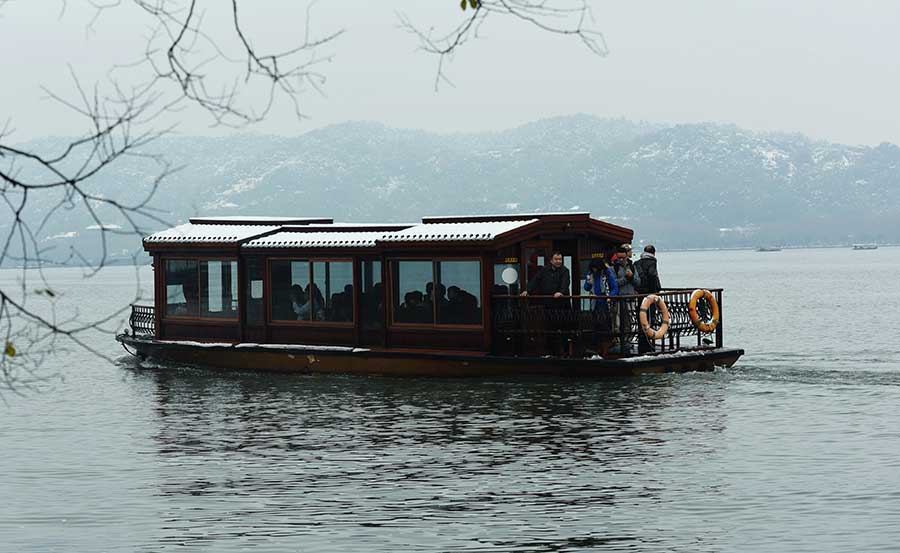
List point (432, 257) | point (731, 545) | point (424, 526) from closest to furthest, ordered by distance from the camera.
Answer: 1. point (731, 545)
2. point (424, 526)
3. point (432, 257)

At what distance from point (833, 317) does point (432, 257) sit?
44222 mm

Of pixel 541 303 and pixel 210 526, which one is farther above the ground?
pixel 541 303

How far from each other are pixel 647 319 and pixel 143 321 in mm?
13420

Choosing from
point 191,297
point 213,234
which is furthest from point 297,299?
point 191,297

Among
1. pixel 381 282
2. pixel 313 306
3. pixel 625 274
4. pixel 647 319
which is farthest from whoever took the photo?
pixel 313 306

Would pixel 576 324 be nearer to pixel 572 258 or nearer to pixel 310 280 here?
pixel 572 258

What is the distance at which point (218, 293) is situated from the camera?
30.4 m

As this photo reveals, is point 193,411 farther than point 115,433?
Yes

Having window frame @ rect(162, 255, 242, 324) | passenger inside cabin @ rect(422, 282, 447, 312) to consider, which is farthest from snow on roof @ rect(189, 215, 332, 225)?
passenger inside cabin @ rect(422, 282, 447, 312)

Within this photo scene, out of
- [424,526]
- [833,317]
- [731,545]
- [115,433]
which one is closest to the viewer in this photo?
[731,545]

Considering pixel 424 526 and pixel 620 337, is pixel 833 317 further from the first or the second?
pixel 424 526

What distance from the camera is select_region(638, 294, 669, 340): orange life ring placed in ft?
81.4

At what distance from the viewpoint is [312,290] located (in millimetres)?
28688

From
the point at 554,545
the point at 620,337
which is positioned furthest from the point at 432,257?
the point at 554,545
